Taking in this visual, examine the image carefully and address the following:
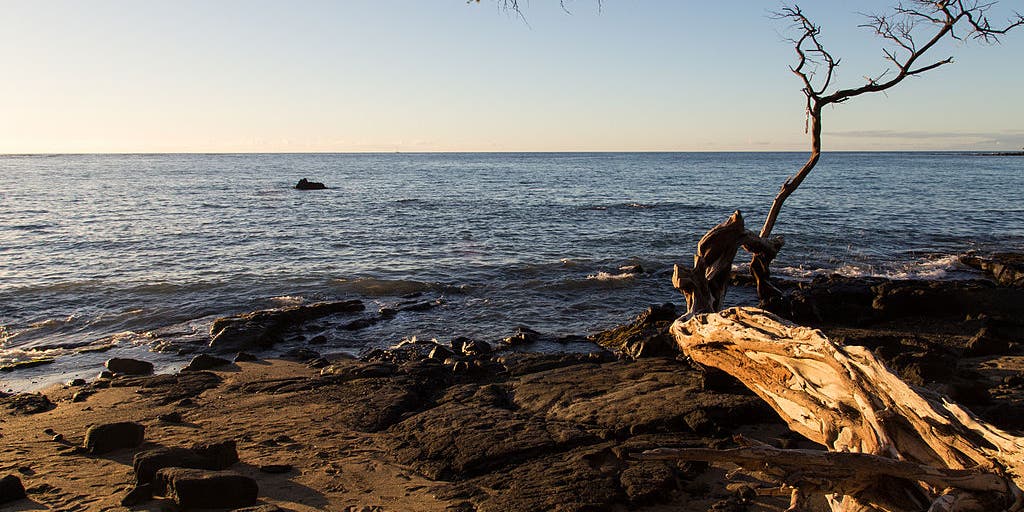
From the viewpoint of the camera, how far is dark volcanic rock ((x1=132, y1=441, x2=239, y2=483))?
6477mm

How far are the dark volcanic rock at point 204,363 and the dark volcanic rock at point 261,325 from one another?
962mm

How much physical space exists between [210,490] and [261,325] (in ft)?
26.3

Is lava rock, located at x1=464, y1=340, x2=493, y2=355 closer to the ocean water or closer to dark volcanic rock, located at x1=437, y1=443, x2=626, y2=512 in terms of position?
the ocean water

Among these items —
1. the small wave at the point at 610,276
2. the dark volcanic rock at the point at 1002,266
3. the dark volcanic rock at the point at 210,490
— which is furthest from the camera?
the small wave at the point at 610,276

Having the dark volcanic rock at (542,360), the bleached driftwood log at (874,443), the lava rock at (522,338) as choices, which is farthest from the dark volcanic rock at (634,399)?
the lava rock at (522,338)

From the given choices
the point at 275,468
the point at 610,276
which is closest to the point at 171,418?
the point at 275,468

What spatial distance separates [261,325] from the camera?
1355 cm

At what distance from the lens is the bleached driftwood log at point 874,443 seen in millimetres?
4145

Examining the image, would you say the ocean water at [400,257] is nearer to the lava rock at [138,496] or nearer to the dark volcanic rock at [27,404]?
the dark volcanic rock at [27,404]

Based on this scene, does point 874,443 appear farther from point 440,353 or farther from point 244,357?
point 244,357

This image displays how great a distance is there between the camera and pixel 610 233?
28766mm

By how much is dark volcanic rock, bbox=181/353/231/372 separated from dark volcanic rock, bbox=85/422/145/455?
12.1ft

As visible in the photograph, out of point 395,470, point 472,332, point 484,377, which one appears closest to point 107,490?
point 395,470

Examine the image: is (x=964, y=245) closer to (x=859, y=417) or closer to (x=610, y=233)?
(x=610, y=233)
